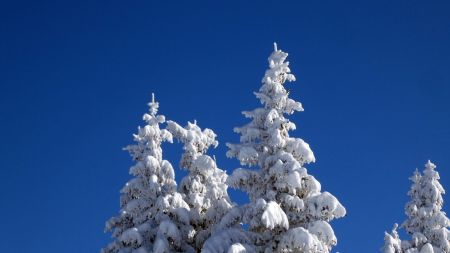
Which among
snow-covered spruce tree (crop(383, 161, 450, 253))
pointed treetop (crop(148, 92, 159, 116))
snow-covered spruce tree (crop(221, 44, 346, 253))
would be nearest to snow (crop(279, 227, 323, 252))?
snow-covered spruce tree (crop(221, 44, 346, 253))

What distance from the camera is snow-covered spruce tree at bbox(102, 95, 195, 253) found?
3138cm

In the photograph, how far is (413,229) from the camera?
39469 mm

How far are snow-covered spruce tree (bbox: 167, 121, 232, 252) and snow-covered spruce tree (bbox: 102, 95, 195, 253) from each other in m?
0.65

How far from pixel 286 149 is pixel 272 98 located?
8.83 feet

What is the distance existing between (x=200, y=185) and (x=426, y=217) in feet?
50.2

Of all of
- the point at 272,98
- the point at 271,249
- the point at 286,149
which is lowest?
the point at 271,249

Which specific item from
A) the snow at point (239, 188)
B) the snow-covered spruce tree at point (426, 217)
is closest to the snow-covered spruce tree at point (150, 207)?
the snow at point (239, 188)

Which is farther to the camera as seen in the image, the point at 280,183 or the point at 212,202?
the point at 212,202

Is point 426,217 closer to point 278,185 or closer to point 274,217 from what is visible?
point 278,185

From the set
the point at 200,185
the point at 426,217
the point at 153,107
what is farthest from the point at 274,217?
the point at 426,217

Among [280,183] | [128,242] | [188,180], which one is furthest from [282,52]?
[128,242]

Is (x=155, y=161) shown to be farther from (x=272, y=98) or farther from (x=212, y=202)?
(x=272, y=98)

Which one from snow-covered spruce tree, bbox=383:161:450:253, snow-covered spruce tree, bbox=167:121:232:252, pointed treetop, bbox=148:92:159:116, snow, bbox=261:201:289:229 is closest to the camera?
snow, bbox=261:201:289:229

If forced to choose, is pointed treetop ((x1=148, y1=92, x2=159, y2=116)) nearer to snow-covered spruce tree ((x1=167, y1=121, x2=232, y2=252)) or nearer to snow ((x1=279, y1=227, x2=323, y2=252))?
snow-covered spruce tree ((x1=167, y1=121, x2=232, y2=252))
